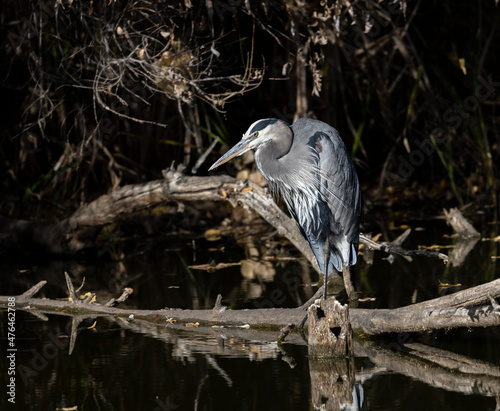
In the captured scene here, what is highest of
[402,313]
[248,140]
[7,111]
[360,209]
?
[7,111]

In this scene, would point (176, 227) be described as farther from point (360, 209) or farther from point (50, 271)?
point (360, 209)

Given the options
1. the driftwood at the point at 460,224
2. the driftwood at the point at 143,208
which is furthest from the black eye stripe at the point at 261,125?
the driftwood at the point at 460,224

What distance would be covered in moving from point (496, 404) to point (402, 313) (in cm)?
85

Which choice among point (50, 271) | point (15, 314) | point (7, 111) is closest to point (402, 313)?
point (15, 314)

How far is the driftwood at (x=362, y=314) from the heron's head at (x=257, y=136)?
0.88 m

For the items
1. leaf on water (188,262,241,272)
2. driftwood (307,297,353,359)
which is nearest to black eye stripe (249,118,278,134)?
driftwood (307,297,353,359)

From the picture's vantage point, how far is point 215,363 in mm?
3764

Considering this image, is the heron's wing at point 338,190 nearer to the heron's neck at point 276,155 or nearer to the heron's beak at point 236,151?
the heron's neck at point 276,155

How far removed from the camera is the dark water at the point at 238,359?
128 inches

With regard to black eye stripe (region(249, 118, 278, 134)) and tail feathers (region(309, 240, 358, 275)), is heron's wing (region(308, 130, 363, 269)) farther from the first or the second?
black eye stripe (region(249, 118, 278, 134))

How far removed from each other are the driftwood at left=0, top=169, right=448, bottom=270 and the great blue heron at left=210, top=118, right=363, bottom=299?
23 centimetres

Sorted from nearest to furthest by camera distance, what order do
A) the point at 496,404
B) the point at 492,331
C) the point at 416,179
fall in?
the point at 496,404 < the point at 492,331 < the point at 416,179

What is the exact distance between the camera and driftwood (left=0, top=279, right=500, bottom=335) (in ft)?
11.8

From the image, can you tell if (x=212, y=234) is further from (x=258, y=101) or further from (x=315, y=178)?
(x=315, y=178)
